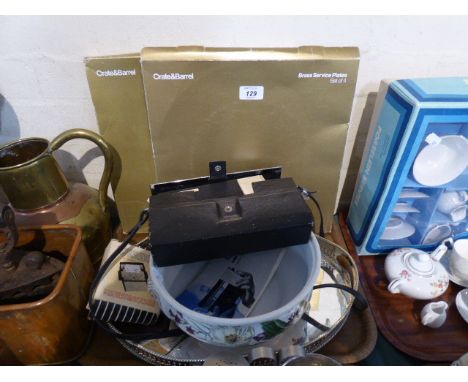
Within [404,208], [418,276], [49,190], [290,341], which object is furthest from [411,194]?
[49,190]

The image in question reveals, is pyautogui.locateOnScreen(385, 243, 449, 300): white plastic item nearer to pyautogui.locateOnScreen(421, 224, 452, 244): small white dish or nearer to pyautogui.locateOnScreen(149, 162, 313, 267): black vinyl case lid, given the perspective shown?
pyautogui.locateOnScreen(421, 224, 452, 244): small white dish

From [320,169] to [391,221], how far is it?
21 cm

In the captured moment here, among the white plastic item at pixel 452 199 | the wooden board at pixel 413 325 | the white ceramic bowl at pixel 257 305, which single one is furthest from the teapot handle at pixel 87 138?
the white plastic item at pixel 452 199

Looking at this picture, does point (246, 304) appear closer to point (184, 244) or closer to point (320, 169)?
point (184, 244)

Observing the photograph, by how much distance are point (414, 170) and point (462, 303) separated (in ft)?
0.85

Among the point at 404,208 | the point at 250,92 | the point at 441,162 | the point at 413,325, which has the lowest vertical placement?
the point at 413,325

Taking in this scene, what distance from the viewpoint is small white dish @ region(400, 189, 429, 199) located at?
674 millimetres

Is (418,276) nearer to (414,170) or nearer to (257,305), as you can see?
(414,170)

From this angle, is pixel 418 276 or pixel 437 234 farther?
pixel 437 234

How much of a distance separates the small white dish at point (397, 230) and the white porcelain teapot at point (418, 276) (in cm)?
8

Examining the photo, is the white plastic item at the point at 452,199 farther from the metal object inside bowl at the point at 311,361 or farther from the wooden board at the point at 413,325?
the metal object inside bowl at the point at 311,361

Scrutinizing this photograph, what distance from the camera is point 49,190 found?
62cm

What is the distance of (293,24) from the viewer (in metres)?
0.65

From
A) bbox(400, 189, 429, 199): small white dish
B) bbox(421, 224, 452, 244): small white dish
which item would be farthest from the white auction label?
bbox(421, 224, 452, 244): small white dish
